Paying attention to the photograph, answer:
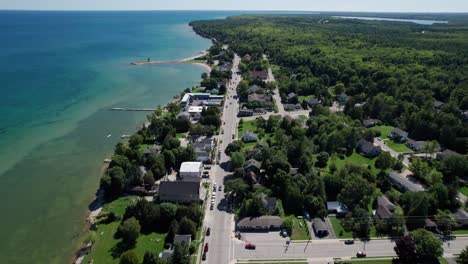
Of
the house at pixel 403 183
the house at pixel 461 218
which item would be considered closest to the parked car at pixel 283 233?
the house at pixel 403 183

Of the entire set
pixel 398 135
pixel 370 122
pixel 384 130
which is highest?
pixel 370 122

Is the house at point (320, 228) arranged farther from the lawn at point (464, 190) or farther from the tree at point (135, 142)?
the tree at point (135, 142)

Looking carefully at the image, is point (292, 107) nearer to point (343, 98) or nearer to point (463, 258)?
point (343, 98)

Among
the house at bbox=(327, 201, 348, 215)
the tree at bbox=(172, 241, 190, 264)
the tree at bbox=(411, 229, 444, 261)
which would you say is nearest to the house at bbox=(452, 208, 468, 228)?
the tree at bbox=(411, 229, 444, 261)

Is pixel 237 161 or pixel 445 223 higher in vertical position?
pixel 237 161

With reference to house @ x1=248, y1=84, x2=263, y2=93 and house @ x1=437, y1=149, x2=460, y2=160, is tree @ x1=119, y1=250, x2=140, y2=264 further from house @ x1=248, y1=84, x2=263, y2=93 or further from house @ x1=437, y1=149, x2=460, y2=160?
house @ x1=248, y1=84, x2=263, y2=93

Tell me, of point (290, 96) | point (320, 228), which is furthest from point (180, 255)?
point (290, 96)
